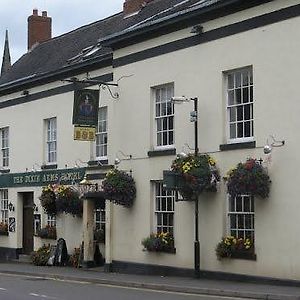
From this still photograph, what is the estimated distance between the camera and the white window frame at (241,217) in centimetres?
1941

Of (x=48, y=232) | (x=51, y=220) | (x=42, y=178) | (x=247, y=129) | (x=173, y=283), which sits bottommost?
(x=173, y=283)

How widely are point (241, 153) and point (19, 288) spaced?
22.9ft

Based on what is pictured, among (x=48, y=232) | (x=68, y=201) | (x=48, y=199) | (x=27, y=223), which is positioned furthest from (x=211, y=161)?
(x=27, y=223)

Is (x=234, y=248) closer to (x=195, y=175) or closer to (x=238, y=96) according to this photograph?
(x=195, y=175)

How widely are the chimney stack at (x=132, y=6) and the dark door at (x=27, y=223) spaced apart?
866 cm

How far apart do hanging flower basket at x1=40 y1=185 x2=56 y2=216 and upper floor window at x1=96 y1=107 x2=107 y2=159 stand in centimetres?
257

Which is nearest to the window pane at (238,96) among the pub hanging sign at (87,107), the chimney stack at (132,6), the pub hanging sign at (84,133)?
the pub hanging sign at (87,107)

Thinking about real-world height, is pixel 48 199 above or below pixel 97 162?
below

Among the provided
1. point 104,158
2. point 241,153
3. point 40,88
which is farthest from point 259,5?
point 40,88

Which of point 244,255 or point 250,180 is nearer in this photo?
point 250,180

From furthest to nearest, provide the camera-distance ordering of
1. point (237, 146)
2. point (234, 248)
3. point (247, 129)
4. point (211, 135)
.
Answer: point (211, 135), point (247, 129), point (237, 146), point (234, 248)

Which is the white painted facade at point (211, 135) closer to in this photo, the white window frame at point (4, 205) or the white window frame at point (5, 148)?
the white window frame at point (4, 205)

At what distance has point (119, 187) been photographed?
75.3ft

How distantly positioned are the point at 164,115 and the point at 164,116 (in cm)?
7
